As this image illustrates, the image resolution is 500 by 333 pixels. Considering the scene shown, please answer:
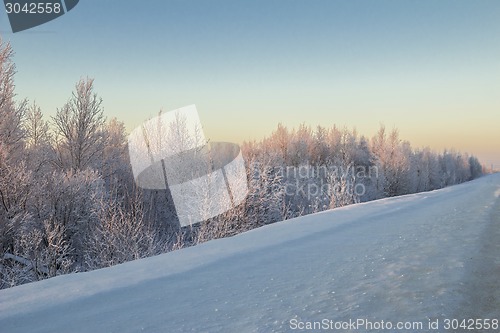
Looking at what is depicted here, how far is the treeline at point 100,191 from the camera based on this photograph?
13688 mm

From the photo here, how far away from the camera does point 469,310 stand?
3.36 meters

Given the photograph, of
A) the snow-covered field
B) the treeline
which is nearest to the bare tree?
the treeline

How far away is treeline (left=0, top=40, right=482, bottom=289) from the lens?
13688 millimetres

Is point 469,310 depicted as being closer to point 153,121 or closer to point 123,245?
point 123,245

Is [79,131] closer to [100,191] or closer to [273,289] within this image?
[100,191]

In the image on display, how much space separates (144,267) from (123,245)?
28.6 ft

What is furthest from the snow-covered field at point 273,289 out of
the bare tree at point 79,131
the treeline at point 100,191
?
the bare tree at point 79,131

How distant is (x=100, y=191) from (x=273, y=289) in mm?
16115

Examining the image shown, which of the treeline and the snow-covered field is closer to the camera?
the snow-covered field

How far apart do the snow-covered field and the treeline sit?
746cm

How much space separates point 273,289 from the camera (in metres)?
4.17

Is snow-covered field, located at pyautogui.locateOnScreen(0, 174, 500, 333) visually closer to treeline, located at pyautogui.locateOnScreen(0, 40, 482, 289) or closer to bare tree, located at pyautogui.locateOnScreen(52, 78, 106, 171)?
treeline, located at pyautogui.locateOnScreen(0, 40, 482, 289)

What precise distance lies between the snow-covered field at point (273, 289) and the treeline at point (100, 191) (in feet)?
24.5

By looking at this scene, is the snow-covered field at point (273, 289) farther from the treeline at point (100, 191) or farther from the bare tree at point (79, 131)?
the bare tree at point (79, 131)
